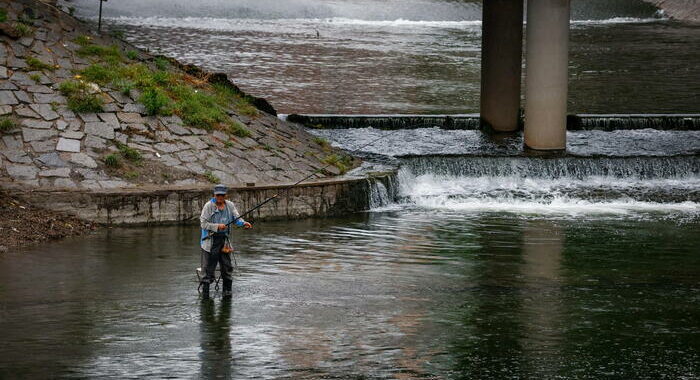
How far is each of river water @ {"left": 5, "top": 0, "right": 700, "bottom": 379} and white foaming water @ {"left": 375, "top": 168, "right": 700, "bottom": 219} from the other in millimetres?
65

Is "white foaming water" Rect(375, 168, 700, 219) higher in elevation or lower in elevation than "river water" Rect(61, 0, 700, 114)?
A: lower

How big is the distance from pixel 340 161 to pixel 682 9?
54.1 m

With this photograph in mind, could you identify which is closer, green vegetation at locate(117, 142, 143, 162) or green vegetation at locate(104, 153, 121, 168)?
green vegetation at locate(104, 153, 121, 168)

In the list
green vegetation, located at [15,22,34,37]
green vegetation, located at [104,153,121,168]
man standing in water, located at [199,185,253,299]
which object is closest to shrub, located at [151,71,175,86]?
green vegetation, located at [15,22,34,37]

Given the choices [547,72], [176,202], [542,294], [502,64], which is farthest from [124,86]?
[502,64]

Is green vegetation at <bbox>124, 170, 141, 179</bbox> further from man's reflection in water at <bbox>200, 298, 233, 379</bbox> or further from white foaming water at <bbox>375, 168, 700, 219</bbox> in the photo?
man's reflection in water at <bbox>200, 298, 233, 379</bbox>

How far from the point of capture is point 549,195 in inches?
1035

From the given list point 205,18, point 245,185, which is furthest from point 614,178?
point 205,18

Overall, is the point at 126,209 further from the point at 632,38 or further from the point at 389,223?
the point at 632,38

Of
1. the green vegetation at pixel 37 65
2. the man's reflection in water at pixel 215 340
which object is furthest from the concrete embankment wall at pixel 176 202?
the man's reflection in water at pixel 215 340

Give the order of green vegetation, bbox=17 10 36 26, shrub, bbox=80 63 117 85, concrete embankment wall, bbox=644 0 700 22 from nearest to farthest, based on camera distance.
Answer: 1. shrub, bbox=80 63 117 85
2. green vegetation, bbox=17 10 36 26
3. concrete embankment wall, bbox=644 0 700 22

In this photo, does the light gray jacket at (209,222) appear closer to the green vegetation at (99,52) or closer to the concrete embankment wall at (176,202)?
the concrete embankment wall at (176,202)

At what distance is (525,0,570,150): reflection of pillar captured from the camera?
96.8 ft

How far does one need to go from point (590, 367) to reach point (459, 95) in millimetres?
28787
